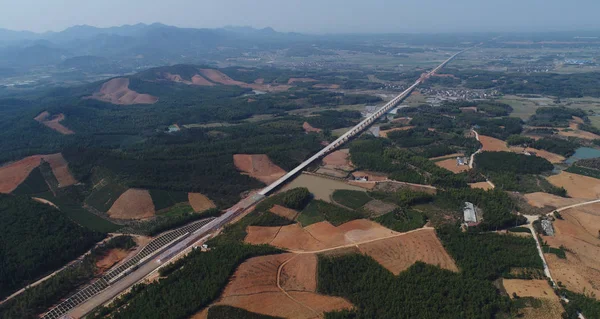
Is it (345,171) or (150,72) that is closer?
(345,171)

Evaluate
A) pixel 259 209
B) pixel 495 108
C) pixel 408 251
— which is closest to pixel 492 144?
pixel 495 108

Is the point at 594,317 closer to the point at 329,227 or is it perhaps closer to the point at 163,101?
the point at 329,227

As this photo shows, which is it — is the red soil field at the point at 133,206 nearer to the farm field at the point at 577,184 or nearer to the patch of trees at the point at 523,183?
the patch of trees at the point at 523,183

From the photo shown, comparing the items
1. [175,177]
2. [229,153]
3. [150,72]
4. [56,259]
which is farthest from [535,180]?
[150,72]

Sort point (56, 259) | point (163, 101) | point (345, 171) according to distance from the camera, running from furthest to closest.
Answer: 1. point (163, 101)
2. point (345, 171)
3. point (56, 259)

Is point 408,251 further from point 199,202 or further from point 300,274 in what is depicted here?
point 199,202

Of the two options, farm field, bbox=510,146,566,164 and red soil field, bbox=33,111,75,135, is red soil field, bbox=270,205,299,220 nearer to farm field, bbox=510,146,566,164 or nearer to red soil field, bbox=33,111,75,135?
farm field, bbox=510,146,566,164
